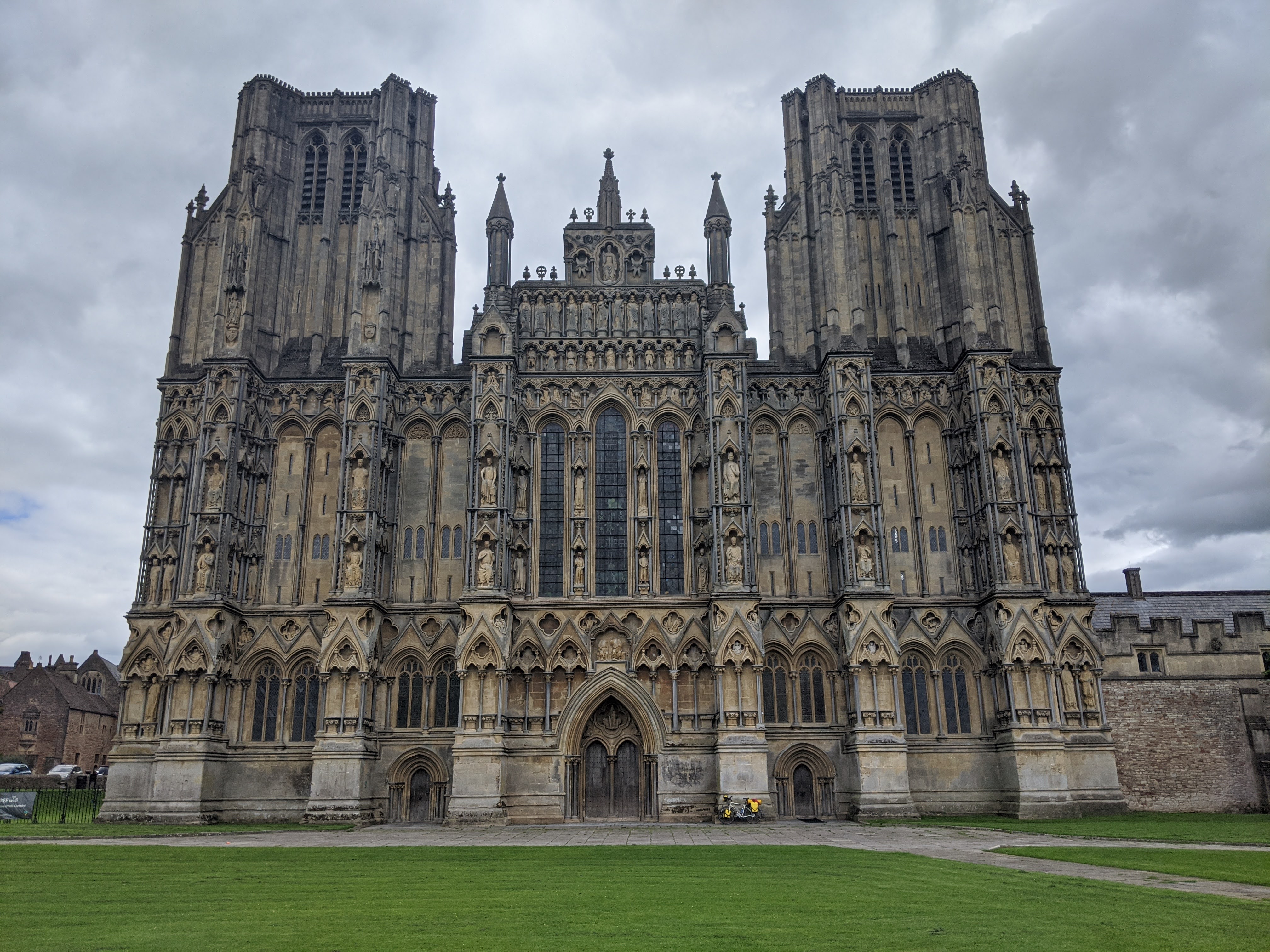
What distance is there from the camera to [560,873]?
59.8ft

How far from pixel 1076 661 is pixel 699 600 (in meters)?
15.5

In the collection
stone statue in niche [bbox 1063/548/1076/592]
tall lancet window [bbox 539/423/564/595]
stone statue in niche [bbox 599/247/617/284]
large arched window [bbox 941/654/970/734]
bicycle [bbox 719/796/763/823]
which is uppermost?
stone statue in niche [bbox 599/247/617/284]

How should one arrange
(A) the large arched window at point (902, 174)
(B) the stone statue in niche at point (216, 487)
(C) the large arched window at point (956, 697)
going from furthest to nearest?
(A) the large arched window at point (902, 174), (B) the stone statue in niche at point (216, 487), (C) the large arched window at point (956, 697)

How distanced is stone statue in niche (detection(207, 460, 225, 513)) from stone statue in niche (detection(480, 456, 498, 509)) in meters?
10.9

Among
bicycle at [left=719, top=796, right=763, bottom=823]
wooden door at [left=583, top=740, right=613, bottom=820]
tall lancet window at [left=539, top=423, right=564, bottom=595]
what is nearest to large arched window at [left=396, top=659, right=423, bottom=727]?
tall lancet window at [left=539, top=423, right=564, bottom=595]

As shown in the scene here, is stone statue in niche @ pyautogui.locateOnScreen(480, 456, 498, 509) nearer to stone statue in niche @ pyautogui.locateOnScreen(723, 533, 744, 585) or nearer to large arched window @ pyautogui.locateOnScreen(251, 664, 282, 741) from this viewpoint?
stone statue in niche @ pyautogui.locateOnScreen(723, 533, 744, 585)

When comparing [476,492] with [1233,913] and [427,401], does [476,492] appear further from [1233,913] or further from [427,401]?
[1233,913]

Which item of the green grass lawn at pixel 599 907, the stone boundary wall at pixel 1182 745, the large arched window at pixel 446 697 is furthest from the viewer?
the stone boundary wall at pixel 1182 745

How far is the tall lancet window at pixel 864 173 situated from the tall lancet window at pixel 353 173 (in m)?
24.7

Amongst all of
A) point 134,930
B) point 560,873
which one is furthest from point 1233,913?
point 134,930

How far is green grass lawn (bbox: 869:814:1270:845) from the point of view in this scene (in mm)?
26453

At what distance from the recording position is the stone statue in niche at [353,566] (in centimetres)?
3906

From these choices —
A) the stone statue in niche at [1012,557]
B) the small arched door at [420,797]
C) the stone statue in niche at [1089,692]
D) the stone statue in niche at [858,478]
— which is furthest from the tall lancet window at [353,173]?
the stone statue in niche at [1089,692]

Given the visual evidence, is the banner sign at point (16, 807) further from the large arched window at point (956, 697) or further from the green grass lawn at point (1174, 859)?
the large arched window at point (956, 697)
